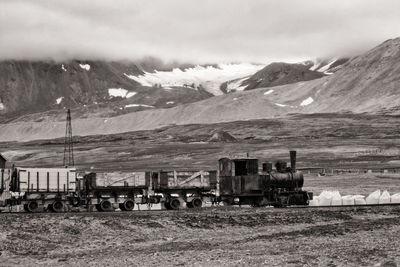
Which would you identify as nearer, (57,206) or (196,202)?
(57,206)

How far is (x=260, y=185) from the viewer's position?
4369cm

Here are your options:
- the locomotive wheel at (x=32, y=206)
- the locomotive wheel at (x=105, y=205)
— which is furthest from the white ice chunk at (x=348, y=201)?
the locomotive wheel at (x=32, y=206)

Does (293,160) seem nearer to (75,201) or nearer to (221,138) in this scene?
(75,201)

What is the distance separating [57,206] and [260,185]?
12456mm

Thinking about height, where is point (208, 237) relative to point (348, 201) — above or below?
below

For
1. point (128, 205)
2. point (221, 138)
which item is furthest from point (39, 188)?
point (221, 138)

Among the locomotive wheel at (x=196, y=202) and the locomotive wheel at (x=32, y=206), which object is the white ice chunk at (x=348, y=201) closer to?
the locomotive wheel at (x=196, y=202)

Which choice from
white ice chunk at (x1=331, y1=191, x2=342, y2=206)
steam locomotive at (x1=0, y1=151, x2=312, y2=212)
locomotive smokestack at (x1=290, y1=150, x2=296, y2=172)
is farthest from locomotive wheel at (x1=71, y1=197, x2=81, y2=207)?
white ice chunk at (x1=331, y1=191, x2=342, y2=206)

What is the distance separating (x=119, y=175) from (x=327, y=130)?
145m

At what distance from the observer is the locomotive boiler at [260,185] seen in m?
43.7

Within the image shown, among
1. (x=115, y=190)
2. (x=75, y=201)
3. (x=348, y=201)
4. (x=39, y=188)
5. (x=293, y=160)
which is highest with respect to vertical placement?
(x=293, y=160)

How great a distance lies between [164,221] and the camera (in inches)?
1337

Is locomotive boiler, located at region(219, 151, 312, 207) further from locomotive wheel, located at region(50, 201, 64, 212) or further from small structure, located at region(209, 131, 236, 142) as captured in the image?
small structure, located at region(209, 131, 236, 142)

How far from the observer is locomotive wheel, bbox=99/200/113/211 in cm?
4200
